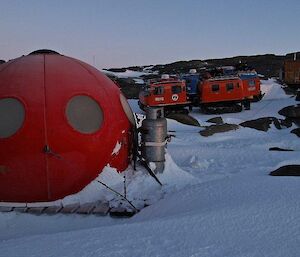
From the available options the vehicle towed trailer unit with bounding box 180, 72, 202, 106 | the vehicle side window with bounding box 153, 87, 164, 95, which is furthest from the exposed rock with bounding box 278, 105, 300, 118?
the vehicle side window with bounding box 153, 87, 164, 95

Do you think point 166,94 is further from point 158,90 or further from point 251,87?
point 251,87

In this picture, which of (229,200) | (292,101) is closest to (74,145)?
(229,200)

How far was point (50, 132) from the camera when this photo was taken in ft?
19.9

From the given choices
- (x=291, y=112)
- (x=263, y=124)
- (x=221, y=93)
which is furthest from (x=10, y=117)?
(x=221, y=93)

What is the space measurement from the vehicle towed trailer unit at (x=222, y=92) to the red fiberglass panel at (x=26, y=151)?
15.6m

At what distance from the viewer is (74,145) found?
6.21 metres

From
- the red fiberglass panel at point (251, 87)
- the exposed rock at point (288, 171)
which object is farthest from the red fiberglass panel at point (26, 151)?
the red fiberglass panel at point (251, 87)

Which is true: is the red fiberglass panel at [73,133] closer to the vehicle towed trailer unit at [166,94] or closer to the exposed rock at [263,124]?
the exposed rock at [263,124]

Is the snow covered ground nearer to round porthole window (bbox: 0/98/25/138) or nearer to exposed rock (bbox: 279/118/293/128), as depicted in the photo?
round porthole window (bbox: 0/98/25/138)

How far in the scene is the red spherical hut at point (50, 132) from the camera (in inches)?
239

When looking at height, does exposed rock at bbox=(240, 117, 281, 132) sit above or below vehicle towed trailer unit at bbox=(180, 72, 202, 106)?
below

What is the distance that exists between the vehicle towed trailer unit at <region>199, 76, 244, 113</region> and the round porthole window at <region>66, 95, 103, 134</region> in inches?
598

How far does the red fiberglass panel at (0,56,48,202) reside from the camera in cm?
604

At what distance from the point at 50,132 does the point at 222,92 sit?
16.1 metres
